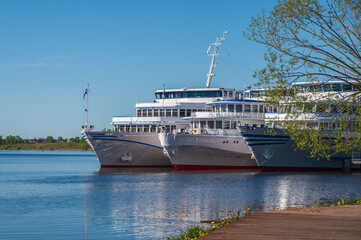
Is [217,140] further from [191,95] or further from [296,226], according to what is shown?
[296,226]

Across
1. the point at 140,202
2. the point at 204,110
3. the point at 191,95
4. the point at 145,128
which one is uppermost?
the point at 191,95

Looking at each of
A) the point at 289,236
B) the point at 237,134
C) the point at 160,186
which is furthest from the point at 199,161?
the point at 289,236

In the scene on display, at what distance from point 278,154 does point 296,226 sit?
1698 inches

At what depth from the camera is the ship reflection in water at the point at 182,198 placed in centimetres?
2347

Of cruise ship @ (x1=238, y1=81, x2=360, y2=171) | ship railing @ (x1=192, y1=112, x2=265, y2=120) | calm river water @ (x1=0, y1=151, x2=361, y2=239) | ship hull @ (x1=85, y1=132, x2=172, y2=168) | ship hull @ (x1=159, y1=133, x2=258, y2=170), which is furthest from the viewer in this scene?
ship hull @ (x1=85, y1=132, x2=172, y2=168)

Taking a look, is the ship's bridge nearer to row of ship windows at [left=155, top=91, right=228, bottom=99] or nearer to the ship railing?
row of ship windows at [left=155, top=91, right=228, bottom=99]

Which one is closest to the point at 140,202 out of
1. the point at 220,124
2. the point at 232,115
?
the point at 220,124

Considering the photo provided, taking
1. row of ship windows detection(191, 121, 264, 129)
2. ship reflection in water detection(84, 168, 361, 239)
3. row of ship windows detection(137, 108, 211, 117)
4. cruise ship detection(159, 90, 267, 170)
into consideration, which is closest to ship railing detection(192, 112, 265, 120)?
cruise ship detection(159, 90, 267, 170)

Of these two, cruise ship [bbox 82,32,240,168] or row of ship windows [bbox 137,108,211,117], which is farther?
row of ship windows [bbox 137,108,211,117]

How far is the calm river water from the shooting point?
872 inches

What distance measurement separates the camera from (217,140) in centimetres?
5756

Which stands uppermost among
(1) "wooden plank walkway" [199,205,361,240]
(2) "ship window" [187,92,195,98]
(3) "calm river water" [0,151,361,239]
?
(2) "ship window" [187,92,195,98]

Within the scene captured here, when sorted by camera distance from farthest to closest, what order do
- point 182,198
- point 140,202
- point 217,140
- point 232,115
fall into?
point 232,115, point 217,140, point 182,198, point 140,202

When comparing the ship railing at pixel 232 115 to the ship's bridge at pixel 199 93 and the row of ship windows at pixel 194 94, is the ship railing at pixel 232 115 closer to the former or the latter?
the ship's bridge at pixel 199 93
